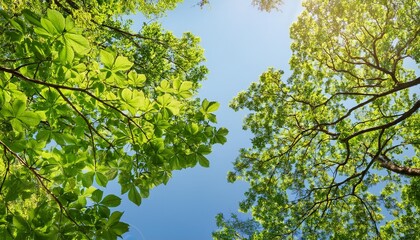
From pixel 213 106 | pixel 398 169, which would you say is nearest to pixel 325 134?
pixel 398 169

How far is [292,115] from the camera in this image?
551 inches

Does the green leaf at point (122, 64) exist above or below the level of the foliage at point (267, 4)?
below

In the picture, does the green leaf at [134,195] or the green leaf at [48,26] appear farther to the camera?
the green leaf at [134,195]

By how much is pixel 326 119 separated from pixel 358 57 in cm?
297

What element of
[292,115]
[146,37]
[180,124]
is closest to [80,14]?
[180,124]

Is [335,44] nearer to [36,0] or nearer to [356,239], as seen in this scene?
[356,239]

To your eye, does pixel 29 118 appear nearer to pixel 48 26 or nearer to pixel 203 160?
pixel 48 26

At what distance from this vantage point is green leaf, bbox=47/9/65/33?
1910mm

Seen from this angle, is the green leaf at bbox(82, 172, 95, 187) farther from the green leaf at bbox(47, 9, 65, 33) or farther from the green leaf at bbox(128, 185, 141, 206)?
the green leaf at bbox(47, 9, 65, 33)

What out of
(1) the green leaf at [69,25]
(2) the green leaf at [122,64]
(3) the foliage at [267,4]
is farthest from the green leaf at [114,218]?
(3) the foliage at [267,4]

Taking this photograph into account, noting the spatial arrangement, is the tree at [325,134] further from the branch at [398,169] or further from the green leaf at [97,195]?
the green leaf at [97,195]

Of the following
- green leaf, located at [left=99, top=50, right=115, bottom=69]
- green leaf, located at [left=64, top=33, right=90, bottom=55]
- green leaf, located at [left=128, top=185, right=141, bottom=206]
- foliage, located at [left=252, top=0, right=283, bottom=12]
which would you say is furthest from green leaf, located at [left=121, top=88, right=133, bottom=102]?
foliage, located at [left=252, top=0, right=283, bottom=12]

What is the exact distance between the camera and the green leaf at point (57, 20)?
6.27 ft

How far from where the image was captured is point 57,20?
A: 195 cm
